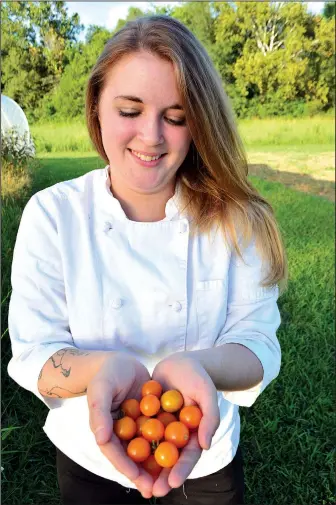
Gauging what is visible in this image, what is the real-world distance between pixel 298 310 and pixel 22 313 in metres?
2.32

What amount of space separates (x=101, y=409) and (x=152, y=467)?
199mm

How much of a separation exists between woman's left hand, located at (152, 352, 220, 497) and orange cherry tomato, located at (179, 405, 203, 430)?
0.6 inches

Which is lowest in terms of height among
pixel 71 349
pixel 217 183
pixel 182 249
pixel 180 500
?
pixel 180 500

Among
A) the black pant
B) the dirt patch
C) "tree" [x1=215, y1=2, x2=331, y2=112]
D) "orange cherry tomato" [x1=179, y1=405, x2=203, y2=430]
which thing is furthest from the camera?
the dirt patch

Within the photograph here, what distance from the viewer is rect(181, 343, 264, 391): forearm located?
121 cm

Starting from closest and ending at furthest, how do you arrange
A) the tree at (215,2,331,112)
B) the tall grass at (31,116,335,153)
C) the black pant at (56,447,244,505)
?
the black pant at (56,447,244,505) < the tree at (215,2,331,112) < the tall grass at (31,116,335,153)

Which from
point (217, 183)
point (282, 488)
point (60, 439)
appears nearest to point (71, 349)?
point (60, 439)

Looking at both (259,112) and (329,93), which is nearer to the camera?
(259,112)

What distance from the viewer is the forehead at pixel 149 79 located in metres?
1.25

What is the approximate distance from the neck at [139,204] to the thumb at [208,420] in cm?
58

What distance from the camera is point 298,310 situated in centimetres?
326

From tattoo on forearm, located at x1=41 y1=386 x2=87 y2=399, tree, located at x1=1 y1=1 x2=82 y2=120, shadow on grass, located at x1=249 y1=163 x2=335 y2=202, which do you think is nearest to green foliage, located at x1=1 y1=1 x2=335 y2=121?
tree, located at x1=1 y1=1 x2=82 y2=120

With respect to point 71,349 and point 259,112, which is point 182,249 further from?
point 259,112

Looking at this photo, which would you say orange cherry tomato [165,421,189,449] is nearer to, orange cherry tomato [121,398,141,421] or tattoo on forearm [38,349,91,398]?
orange cherry tomato [121,398,141,421]
